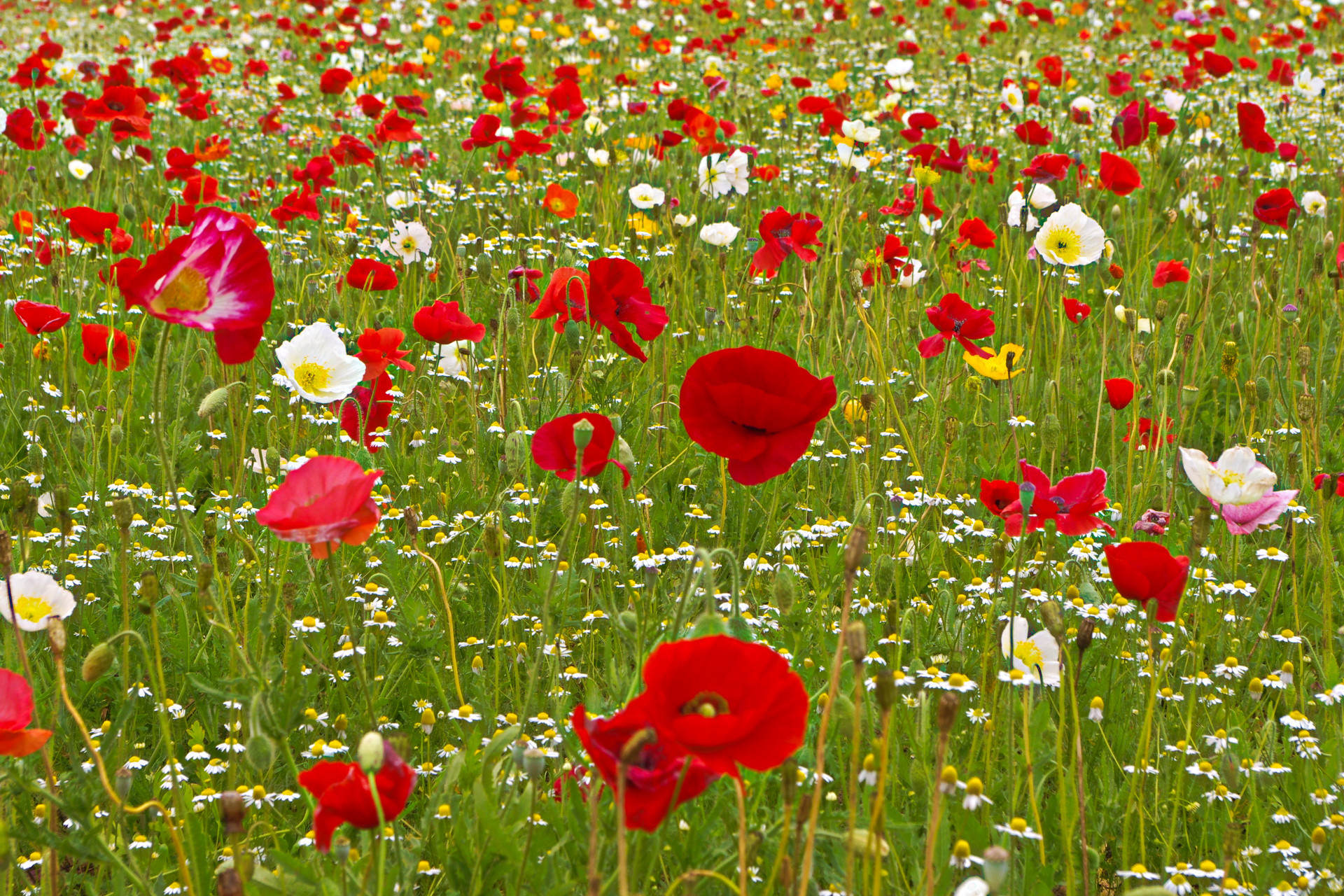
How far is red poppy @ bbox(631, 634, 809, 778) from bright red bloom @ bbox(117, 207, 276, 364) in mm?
761

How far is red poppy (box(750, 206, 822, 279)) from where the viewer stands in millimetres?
3264

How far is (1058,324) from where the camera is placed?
4012mm

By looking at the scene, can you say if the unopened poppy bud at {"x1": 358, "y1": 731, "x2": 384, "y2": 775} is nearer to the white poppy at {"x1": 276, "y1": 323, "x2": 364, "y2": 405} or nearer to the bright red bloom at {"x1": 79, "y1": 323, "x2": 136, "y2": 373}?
the white poppy at {"x1": 276, "y1": 323, "x2": 364, "y2": 405}

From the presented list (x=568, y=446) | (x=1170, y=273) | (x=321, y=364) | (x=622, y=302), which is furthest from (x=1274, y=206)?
(x=321, y=364)

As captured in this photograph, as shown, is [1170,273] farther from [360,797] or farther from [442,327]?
[360,797]

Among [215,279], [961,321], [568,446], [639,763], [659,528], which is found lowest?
[659,528]

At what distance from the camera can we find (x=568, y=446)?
2.06 m

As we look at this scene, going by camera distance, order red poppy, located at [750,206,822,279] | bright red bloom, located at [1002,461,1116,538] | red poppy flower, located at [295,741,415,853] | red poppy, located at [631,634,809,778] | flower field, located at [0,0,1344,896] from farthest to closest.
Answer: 1. red poppy, located at [750,206,822,279]
2. bright red bloom, located at [1002,461,1116,538]
3. flower field, located at [0,0,1344,896]
4. red poppy flower, located at [295,741,415,853]
5. red poppy, located at [631,634,809,778]

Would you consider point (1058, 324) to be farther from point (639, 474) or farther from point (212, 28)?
point (212, 28)

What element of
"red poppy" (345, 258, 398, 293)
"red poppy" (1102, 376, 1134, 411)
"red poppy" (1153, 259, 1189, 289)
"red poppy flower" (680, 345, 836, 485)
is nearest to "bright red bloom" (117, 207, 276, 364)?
"red poppy flower" (680, 345, 836, 485)

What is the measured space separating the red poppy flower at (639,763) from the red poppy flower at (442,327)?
1735mm

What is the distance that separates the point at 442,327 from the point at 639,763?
1.82 m

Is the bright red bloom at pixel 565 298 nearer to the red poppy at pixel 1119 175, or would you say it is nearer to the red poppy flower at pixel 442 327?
the red poppy flower at pixel 442 327

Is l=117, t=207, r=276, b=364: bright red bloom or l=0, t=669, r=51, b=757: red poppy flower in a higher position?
l=117, t=207, r=276, b=364: bright red bloom
